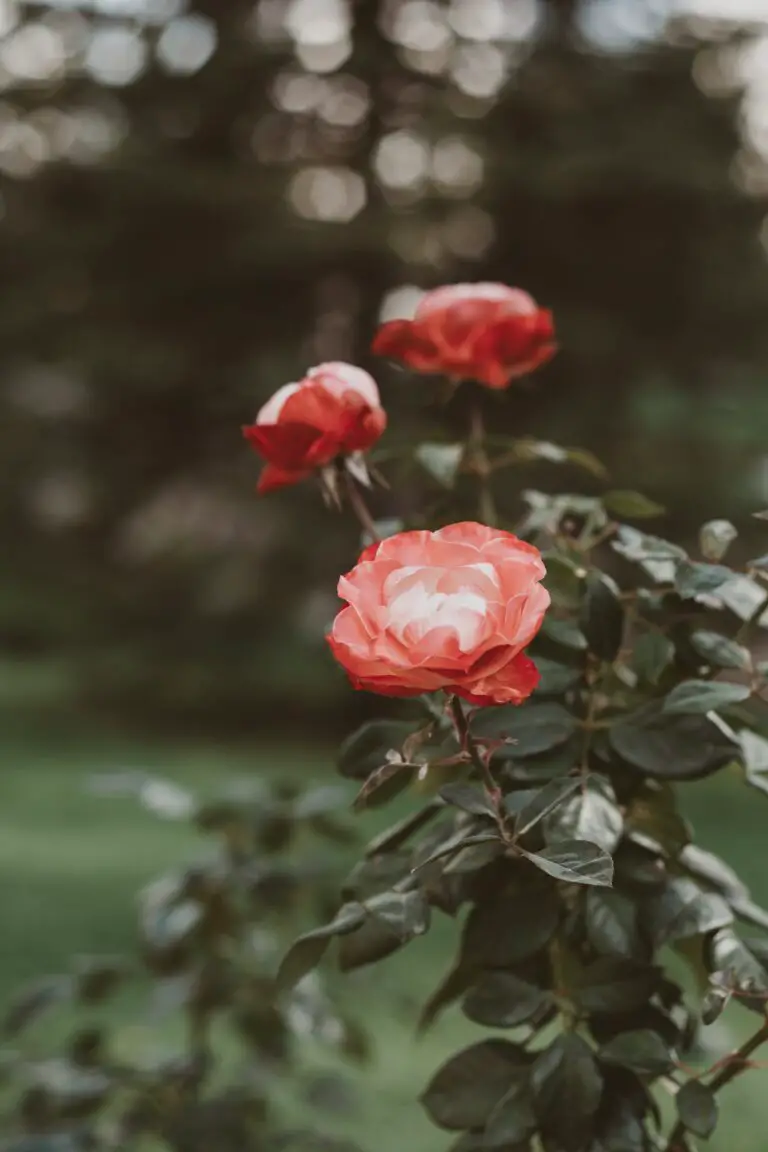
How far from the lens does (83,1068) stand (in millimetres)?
1702

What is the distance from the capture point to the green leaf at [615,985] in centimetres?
103

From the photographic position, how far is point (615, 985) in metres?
1.04

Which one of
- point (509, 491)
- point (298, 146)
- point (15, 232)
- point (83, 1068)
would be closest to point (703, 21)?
point (298, 146)

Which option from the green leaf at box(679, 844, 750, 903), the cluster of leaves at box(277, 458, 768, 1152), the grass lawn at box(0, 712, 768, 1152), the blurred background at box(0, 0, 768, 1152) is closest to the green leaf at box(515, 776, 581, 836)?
the cluster of leaves at box(277, 458, 768, 1152)

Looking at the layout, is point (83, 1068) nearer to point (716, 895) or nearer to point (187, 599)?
point (716, 895)

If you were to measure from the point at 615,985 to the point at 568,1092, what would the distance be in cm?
8

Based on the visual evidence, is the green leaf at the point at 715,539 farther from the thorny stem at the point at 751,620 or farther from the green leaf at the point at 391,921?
the green leaf at the point at 391,921

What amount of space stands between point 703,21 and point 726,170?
827mm

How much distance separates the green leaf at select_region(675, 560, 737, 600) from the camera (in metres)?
1.02

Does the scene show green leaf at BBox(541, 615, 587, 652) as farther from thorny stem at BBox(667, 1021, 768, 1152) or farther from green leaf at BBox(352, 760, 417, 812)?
thorny stem at BBox(667, 1021, 768, 1152)

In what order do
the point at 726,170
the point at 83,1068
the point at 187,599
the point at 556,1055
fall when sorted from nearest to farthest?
the point at 556,1055, the point at 83,1068, the point at 726,170, the point at 187,599

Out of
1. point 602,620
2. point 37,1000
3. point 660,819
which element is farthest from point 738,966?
point 37,1000

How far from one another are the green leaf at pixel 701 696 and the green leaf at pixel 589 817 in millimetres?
74

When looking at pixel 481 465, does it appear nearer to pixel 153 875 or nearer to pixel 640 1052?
pixel 640 1052
